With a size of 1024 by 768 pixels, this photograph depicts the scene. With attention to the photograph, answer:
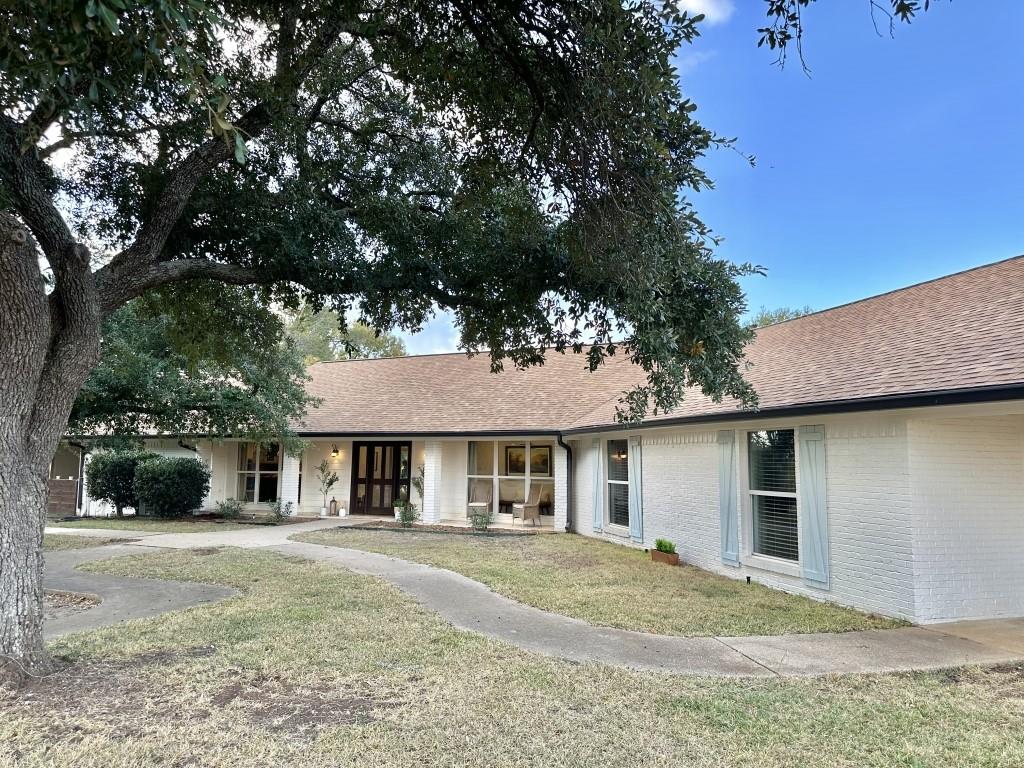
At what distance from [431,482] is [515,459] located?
2404mm

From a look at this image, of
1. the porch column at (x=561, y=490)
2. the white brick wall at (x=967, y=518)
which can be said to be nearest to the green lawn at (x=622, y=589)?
the white brick wall at (x=967, y=518)

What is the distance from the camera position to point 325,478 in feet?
60.7

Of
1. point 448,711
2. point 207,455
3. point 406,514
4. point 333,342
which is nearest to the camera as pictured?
point 448,711

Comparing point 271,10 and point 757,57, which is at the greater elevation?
point 271,10

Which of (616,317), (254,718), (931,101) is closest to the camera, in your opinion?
(254,718)

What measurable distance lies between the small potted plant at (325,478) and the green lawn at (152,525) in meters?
2.74

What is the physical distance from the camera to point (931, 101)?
11914 millimetres

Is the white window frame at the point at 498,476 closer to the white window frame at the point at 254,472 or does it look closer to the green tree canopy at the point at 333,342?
the white window frame at the point at 254,472

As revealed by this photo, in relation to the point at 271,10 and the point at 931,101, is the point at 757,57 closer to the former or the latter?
the point at 271,10

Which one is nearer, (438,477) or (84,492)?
(438,477)

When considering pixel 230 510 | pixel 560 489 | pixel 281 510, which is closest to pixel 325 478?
pixel 281 510

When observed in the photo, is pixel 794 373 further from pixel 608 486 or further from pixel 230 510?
pixel 230 510

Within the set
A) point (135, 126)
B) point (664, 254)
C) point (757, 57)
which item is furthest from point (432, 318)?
point (757, 57)

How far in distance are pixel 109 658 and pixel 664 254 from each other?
6012 mm
